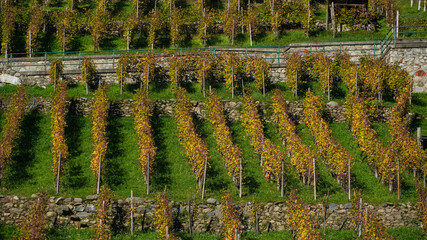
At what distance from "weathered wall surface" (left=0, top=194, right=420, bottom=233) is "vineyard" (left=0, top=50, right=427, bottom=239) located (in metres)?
0.58

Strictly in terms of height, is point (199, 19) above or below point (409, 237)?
above

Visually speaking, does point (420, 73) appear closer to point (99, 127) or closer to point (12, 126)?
point (99, 127)

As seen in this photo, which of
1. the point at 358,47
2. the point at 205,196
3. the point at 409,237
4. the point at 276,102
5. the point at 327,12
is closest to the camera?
the point at 409,237

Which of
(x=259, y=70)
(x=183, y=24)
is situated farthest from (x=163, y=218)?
(x=183, y=24)

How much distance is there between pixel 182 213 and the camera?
2169cm

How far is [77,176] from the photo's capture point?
2419cm

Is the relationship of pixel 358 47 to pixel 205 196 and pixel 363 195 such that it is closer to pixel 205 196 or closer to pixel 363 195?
pixel 363 195

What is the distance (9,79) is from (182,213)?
52.1 feet

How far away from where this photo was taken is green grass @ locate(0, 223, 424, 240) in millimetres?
20594

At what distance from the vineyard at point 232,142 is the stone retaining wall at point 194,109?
307 millimetres

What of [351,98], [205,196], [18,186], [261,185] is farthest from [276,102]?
[18,186]

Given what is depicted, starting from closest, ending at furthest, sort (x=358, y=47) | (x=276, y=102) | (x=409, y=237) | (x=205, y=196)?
1. (x=409, y=237)
2. (x=205, y=196)
3. (x=276, y=102)
4. (x=358, y=47)

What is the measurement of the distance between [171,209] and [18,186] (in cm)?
671

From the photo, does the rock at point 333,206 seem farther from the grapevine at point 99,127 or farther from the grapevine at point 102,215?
the grapevine at point 99,127
